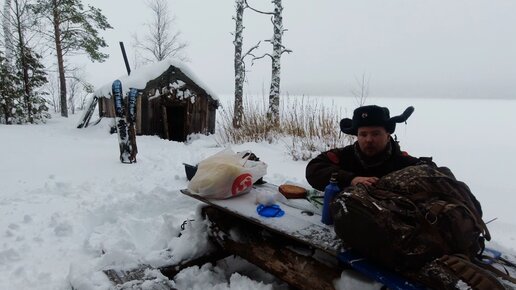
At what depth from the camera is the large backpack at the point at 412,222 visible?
1.68 m

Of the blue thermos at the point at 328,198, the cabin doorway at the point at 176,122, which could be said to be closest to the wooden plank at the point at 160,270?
the blue thermos at the point at 328,198

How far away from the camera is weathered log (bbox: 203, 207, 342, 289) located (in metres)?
2.19

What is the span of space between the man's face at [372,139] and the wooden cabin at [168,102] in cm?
907

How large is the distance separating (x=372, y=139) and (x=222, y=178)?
122 centimetres

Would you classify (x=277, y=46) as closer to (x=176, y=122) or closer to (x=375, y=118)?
(x=176, y=122)

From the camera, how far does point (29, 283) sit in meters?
2.42

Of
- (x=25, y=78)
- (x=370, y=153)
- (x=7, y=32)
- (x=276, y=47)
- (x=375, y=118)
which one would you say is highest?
(x=7, y=32)

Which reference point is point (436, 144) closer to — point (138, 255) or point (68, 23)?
point (138, 255)

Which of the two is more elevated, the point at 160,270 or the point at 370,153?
the point at 370,153

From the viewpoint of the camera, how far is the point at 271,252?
99.1 inches

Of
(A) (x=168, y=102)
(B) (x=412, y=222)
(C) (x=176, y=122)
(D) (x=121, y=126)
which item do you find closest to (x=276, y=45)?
(A) (x=168, y=102)

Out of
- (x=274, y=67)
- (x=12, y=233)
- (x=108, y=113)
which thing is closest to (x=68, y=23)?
(x=108, y=113)

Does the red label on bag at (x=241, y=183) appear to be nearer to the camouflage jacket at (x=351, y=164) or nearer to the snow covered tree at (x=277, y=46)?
the camouflage jacket at (x=351, y=164)

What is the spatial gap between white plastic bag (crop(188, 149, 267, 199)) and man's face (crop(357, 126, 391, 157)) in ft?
3.23
